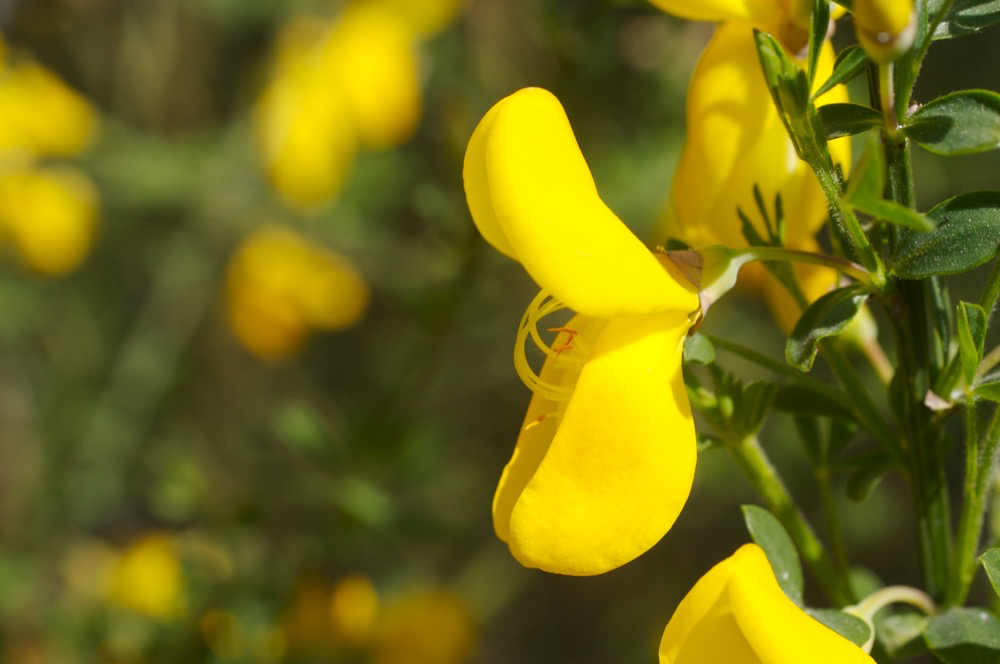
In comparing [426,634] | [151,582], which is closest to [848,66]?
[426,634]

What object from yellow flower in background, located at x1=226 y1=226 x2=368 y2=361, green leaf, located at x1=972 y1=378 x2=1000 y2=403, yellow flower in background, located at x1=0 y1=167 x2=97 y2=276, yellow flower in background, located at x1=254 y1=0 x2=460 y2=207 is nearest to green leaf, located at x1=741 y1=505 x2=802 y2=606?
green leaf, located at x1=972 y1=378 x2=1000 y2=403

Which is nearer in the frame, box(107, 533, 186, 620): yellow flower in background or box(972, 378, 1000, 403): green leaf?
box(972, 378, 1000, 403): green leaf

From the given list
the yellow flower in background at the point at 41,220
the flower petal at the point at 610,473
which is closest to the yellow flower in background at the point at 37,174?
the yellow flower in background at the point at 41,220

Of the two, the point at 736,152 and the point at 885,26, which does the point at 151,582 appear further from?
the point at 885,26

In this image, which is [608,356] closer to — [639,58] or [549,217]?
[549,217]

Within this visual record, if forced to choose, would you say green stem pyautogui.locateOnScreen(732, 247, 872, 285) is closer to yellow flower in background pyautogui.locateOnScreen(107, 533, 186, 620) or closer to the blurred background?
the blurred background

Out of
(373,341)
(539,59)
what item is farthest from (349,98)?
(373,341)

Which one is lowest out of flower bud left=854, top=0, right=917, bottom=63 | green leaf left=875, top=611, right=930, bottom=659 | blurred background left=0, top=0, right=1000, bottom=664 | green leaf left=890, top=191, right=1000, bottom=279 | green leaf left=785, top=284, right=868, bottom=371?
blurred background left=0, top=0, right=1000, bottom=664
